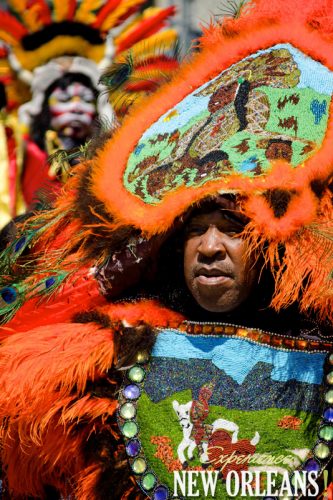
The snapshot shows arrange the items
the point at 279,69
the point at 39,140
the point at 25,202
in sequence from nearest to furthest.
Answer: the point at 279,69, the point at 25,202, the point at 39,140

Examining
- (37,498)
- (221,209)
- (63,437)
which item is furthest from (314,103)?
(37,498)

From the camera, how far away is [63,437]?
2.52 meters

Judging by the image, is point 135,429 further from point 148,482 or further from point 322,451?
point 322,451

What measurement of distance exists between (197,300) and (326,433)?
1.42ft

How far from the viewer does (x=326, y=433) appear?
2.38 metres

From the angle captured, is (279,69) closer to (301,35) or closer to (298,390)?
(301,35)

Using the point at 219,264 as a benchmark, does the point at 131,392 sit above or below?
below

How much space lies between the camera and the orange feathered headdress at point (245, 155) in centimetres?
236

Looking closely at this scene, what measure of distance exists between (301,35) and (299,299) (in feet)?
2.20

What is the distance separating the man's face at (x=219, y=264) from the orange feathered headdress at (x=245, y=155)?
62mm

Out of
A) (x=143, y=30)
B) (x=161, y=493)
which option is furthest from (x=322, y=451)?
(x=143, y=30)

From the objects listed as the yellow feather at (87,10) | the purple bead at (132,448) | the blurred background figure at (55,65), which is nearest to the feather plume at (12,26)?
the blurred background figure at (55,65)

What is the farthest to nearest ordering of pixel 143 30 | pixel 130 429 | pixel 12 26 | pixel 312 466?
pixel 12 26, pixel 143 30, pixel 130 429, pixel 312 466

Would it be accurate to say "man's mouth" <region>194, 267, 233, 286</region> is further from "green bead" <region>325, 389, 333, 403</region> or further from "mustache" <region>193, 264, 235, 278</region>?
"green bead" <region>325, 389, 333, 403</region>
